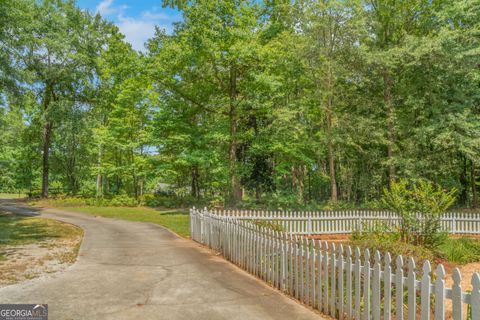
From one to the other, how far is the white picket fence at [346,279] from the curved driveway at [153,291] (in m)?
0.30

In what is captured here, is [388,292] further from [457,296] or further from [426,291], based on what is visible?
[457,296]

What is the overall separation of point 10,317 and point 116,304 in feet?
4.70

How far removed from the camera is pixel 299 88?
28.2 meters

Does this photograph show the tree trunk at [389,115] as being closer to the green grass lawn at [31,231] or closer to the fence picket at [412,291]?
the green grass lawn at [31,231]

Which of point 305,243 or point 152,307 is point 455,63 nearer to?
point 305,243

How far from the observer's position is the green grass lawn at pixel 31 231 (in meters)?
12.1

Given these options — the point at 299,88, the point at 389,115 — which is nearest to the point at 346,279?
the point at 389,115

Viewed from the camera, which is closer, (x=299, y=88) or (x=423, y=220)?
(x=423, y=220)

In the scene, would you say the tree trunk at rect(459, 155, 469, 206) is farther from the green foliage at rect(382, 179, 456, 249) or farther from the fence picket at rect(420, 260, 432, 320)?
the fence picket at rect(420, 260, 432, 320)

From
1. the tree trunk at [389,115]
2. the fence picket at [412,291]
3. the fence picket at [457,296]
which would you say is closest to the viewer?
the fence picket at [457,296]

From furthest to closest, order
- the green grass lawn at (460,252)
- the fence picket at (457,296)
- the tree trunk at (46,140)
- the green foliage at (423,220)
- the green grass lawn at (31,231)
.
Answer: the tree trunk at (46,140) < the green grass lawn at (31,231) < the green foliage at (423,220) < the green grass lawn at (460,252) < the fence picket at (457,296)

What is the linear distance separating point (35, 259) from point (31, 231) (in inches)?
251

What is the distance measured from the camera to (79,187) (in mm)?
42000

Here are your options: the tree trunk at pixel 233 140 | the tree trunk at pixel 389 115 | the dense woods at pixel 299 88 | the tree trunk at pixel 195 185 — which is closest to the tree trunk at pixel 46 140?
the dense woods at pixel 299 88
